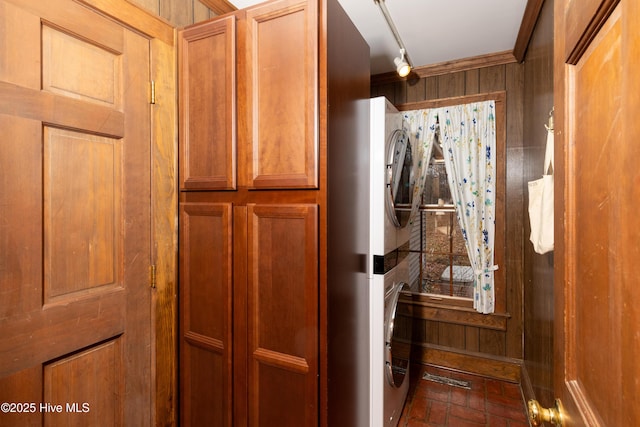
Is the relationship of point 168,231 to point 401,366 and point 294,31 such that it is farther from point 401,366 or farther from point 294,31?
point 401,366

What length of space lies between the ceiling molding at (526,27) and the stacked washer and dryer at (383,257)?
3.18 feet

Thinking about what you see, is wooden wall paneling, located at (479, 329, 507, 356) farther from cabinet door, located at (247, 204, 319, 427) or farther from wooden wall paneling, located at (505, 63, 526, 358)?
cabinet door, located at (247, 204, 319, 427)

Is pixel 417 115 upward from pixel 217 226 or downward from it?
upward

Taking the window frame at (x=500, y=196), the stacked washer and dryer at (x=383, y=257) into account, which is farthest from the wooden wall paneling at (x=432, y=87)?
the stacked washer and dryer at (x=383, y=257)

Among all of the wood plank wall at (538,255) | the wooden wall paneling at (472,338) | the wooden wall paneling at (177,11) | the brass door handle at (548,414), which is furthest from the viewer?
the wooden wall paneling at (472,338)

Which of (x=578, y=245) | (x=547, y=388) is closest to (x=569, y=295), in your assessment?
(x=578, y=245)

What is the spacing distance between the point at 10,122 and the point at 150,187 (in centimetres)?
53

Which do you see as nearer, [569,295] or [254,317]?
[569,295]

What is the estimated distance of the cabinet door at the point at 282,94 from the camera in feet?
4.16

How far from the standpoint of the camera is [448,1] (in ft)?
6.28

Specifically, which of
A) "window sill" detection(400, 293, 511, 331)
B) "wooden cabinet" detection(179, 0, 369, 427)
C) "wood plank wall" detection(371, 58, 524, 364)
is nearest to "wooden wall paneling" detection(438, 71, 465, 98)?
"wood plank wall" detection(371, 58, 524, 364)

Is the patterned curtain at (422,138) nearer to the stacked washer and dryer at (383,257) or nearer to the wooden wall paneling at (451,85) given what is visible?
the wooden wall paneling at (451,85)

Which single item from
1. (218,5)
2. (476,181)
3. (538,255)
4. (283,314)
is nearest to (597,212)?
(283,314)

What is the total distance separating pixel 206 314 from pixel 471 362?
2.45 meters
